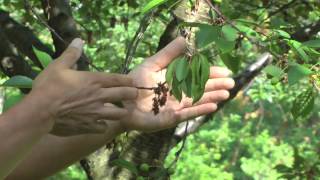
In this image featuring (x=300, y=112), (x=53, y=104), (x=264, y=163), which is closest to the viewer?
(x=53, y=104)

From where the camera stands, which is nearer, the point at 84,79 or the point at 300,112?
the point at 84,79

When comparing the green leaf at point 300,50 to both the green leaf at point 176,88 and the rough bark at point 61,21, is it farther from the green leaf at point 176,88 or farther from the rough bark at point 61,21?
the rough bark at point 61,21

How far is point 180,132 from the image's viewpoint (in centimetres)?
276

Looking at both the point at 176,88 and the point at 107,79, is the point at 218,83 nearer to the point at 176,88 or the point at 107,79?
the point at 176,88

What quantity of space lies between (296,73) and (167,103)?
57cm

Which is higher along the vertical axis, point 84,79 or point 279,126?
point 84,79

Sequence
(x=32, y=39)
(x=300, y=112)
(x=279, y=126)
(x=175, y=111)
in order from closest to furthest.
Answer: (x=300, y=112), (x=175, y=111), (x=32, y=39), (x=279, y=126)

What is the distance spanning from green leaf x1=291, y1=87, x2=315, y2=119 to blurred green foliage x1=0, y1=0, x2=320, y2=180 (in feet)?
0.16

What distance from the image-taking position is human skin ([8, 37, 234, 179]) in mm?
1818

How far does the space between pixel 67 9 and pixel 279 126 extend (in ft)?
47.7

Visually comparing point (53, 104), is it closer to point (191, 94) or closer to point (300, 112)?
point (191, 94)

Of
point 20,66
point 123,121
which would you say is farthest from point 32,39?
point 123,121

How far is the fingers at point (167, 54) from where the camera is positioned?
1739 mm

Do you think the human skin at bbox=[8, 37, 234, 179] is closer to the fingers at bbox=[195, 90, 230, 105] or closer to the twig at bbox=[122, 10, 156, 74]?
the fingers at bbox=[195, 90, 230, 105]
